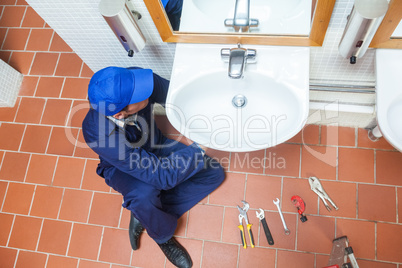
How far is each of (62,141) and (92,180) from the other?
352 millimetres

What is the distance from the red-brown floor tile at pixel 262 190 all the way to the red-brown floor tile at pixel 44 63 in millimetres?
1575

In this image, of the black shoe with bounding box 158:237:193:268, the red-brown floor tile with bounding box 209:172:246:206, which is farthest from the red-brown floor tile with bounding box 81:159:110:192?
the red-brown floor tile with bounding box 209:172:246:206

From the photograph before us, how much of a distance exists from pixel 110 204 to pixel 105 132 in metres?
0.73

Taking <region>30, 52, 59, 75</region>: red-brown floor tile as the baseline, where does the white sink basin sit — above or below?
below

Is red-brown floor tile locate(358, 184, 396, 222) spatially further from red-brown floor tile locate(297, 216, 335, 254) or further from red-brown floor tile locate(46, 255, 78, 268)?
red-brown floor tile locate(46, 255, 78, 268)

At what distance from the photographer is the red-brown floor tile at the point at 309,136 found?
188cm

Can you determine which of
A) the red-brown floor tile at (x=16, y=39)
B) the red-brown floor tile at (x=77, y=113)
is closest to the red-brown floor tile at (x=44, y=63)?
the red-brown floor tile at (x=16, y=39)

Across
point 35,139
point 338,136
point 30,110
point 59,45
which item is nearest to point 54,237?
point 35,139

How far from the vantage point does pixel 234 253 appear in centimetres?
174

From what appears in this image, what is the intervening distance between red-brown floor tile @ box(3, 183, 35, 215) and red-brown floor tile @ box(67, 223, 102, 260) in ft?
1.19

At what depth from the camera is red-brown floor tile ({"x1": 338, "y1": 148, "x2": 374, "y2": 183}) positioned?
1.77m

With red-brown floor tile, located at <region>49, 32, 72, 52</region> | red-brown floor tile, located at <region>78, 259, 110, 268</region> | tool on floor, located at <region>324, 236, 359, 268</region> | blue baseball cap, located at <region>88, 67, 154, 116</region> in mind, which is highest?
red-brown floor tile, located at <region>49, 32, 72, 52</region>

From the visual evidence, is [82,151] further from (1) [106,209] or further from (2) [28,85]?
(2) [28,85]

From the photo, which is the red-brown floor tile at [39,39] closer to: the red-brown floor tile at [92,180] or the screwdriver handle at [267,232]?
the red-brown floor tile at [92,180]
